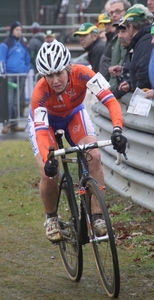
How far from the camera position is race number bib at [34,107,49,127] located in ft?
21.9

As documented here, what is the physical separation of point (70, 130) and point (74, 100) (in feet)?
1.16

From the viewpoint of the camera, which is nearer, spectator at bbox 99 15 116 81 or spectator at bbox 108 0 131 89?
spectator at bbox 108 0 131 89

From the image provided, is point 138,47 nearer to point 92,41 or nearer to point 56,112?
point 56,112

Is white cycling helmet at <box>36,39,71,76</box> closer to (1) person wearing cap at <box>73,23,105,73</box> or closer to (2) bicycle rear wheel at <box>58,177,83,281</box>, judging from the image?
(2) bicycle rear wheel at <box>58,177,83,281</box>

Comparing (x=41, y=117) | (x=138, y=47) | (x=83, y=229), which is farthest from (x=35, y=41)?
(x=83, y=229)

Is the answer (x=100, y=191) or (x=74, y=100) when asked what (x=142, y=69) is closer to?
(x=74, y=100)

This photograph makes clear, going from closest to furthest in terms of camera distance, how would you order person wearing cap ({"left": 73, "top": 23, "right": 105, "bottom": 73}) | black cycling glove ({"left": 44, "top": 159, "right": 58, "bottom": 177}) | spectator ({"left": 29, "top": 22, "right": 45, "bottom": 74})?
1. black cycling glove ({"left": 44, "top": 159, "right": 58, "bottom": 177})
2. person wearing cap ({"left": 73, "top": 23, "right": 105, "bottom": 73})
3. spectator ({"left": 29, "top": 22, "right": 45, "bottom": 74})

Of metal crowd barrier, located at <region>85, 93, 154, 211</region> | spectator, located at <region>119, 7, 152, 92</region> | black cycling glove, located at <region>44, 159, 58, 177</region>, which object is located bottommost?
metal crowd barrier, located at <region>85, 93, 154, 211</region>

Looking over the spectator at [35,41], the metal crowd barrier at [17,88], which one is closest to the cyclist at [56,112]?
the metal crowd barrier at [17,88]

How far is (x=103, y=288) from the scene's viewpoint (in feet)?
21.0

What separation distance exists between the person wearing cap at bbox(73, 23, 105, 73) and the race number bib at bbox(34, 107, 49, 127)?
6.09m

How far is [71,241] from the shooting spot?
6.75m

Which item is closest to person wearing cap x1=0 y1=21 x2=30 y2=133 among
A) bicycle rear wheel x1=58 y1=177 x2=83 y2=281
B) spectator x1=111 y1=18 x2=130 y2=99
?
spectator x1=111 y1=18 x2=130 y2=99

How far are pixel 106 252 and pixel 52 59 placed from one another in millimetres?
1742
